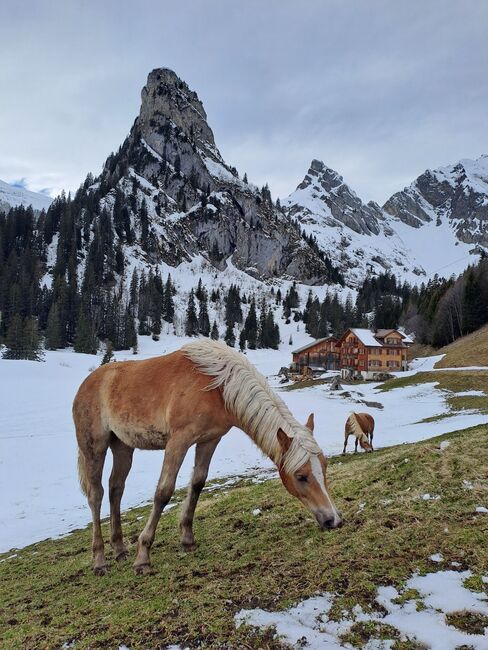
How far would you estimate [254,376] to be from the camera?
18.2ft

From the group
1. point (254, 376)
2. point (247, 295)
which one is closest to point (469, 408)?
point (254, 376)

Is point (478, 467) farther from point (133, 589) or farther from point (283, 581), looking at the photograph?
point (133, 589)

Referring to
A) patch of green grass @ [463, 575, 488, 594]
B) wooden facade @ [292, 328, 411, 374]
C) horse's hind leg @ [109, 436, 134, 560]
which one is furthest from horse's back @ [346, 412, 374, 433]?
wooden facade @ [292, 328, 411, 374]

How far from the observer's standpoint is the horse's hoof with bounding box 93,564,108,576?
571cm

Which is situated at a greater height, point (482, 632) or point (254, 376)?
point (254, 376)

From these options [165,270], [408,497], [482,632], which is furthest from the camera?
[165,270]

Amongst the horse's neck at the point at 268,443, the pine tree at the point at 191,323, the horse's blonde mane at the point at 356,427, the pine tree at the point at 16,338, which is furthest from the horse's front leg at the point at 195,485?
the pine tree at the point at 191,323

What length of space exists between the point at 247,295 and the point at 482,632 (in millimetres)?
165615

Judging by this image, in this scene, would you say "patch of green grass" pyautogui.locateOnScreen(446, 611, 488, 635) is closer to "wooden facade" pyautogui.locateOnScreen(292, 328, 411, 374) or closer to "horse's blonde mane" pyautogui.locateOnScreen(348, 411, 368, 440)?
"horse's blonde mane" pyautogui.locateOnScreen(348, 411, 368, 440)

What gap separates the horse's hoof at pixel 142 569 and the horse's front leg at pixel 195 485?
769 millimetres

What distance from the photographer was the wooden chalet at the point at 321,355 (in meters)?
85.1

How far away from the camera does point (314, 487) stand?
466 cm

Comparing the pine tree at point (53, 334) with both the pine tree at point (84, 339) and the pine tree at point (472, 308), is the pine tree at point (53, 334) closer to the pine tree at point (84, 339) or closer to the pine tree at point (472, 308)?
the pine tree at point (84, 339)

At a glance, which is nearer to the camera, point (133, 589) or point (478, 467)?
point (133, 589)
